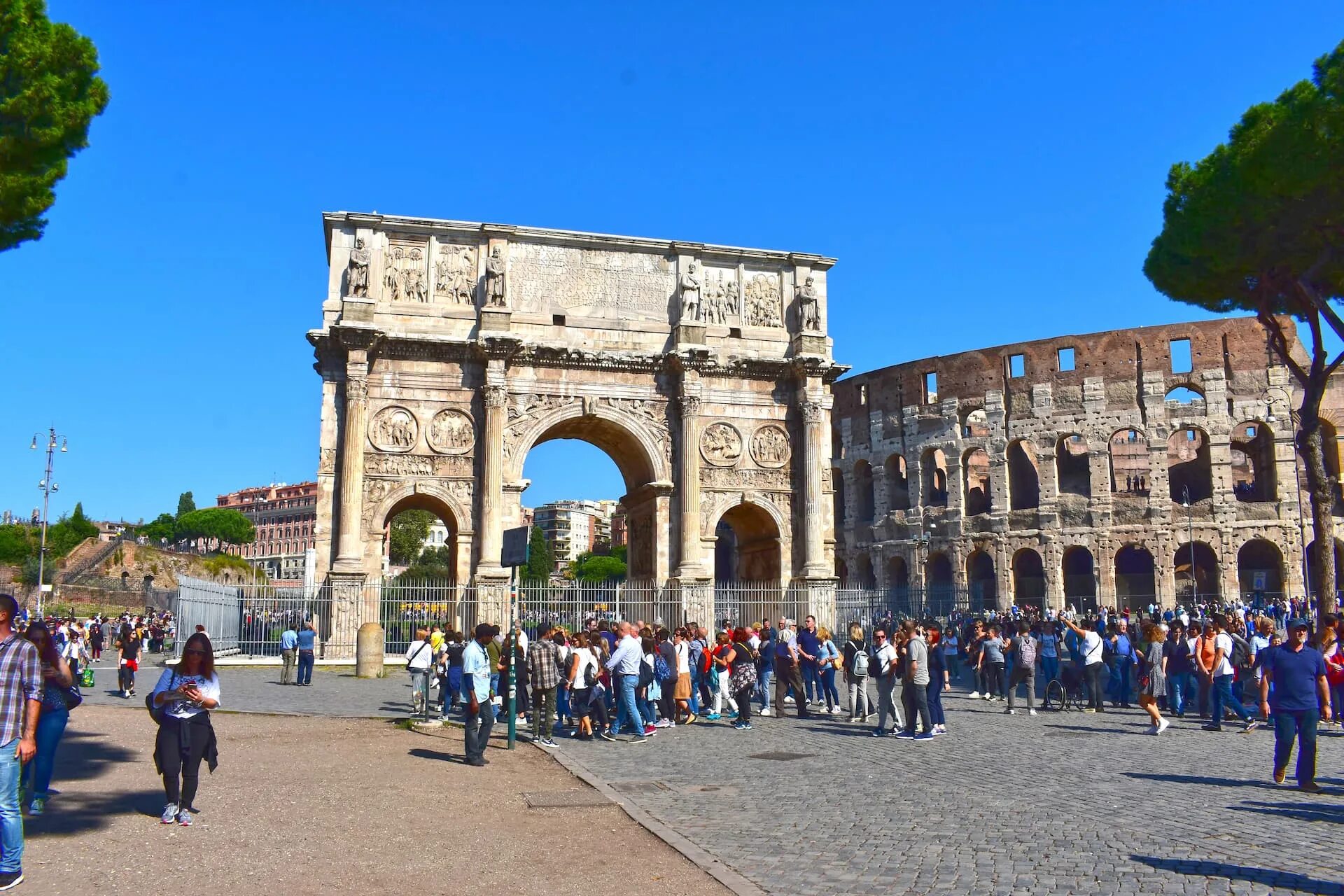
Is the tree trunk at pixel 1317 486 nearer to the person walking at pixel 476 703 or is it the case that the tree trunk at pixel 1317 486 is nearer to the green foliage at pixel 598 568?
the person walking at pixel 476 703

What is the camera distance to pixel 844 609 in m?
26.4

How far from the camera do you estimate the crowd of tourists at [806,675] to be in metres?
12.4

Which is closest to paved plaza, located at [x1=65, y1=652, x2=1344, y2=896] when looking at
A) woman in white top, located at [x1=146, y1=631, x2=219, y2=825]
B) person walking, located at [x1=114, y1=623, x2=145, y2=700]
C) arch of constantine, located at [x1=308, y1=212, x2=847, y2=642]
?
woman in white top, located at [x1=146, y1=631, x2=219, y2=825]

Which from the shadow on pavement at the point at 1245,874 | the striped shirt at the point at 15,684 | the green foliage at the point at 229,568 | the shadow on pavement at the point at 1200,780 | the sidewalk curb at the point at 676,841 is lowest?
the sidewalk curb at the point at 676,841

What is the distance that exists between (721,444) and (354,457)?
910 cm

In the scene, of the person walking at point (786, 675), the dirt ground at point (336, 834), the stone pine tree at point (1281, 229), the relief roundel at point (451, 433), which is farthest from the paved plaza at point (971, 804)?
the relief roundel at point (451, 433)

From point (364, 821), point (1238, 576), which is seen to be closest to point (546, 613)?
point (364, 821)

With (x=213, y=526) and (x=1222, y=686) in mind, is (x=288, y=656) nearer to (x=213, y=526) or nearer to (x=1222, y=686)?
(x=1222, y=686)

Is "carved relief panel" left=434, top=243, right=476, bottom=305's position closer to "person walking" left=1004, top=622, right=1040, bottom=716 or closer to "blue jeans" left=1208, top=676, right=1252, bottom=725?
"person walking" left=1004, top=622, right=1040, bottom=716

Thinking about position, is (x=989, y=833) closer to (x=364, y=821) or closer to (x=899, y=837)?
(x=899, y=837)

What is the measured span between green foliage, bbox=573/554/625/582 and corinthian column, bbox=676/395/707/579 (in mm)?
67474

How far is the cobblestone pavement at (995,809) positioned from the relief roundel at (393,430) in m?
13.9

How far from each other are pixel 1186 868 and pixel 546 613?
19.6m

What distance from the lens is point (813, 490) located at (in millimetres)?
26938
